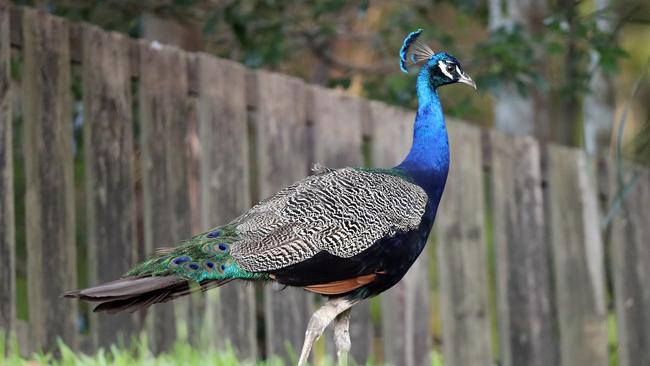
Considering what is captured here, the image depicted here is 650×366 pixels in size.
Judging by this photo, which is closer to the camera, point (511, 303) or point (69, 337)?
point (69, 337)

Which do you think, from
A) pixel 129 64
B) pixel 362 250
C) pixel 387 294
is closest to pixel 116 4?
pixel 129 64

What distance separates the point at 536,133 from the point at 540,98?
0.38m

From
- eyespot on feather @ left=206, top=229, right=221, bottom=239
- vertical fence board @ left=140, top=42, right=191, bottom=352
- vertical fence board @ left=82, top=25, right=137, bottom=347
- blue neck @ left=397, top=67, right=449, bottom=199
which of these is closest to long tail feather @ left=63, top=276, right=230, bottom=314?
eyespot on feather @ left=206, top=229, right=221, bottom=239

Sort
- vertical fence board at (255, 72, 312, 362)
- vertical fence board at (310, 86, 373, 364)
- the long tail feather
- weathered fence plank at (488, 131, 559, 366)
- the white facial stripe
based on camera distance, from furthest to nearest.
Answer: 1. weathered fence plank at (488, 131, 559, 366)
2. vertical fence board at (310, 86, 373, 364)
3. vertical fence board at (255, 72, 312, 362)
4. the white facial stripe
5. the long tail feather

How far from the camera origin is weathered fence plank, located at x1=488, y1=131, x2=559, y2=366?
6.65 metres

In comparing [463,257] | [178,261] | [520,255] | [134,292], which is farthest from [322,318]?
[520,255]

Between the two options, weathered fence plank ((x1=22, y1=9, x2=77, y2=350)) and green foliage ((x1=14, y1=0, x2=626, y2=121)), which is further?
green foliage ((x1=14, y1=0, x2=626, y2=121))

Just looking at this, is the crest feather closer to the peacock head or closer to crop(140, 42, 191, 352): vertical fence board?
the peacock head

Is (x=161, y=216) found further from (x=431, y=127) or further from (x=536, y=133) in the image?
(x=536, y=133)

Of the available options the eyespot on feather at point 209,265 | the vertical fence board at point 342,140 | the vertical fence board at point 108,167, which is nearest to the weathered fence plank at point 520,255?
the vertical fence board at point 342,140

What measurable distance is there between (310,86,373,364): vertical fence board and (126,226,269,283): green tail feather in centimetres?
134

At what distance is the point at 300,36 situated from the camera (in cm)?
809

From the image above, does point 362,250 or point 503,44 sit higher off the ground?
point 503,44

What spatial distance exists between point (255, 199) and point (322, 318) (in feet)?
7.41
